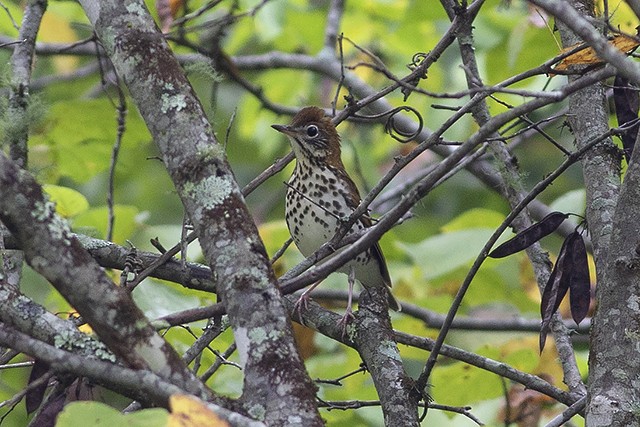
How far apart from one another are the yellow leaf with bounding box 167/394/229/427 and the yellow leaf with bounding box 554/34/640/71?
1.52 meters

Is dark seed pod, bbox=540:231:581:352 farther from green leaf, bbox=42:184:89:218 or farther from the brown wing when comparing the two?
green leaf, bbox=42:184:89:218

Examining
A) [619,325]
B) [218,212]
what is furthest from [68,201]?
[619,325]

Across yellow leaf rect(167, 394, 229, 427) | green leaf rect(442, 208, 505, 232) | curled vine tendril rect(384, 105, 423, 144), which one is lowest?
yellow leaf rect(167, 394, 229, 427)

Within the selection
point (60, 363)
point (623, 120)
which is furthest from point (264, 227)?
point (60, 363)

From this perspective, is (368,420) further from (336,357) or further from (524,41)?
(524,41)

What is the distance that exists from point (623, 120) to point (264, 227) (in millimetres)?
2691

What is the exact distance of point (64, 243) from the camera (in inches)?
78.5

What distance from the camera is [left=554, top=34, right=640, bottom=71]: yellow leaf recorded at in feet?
8.75

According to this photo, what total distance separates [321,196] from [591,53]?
1931mm

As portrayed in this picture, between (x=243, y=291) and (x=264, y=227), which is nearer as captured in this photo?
(x=243, y=291)

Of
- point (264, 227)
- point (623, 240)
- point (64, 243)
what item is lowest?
Answer: point (64, 243)

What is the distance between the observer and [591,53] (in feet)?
9.07

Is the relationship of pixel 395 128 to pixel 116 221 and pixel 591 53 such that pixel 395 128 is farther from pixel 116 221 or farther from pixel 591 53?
pixel 116 221

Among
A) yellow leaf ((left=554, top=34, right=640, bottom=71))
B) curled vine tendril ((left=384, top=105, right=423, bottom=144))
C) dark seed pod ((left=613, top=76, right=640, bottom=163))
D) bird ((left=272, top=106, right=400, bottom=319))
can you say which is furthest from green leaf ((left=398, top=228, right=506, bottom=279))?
yellow leaf ((left=554, top=34, right=640, bottom=71))
